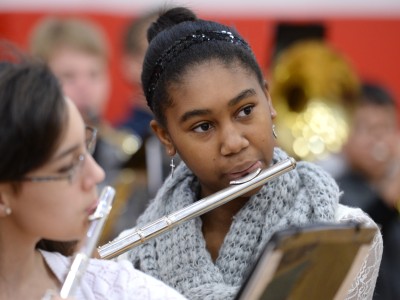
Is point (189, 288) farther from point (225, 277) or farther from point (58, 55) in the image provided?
point (58, 55)

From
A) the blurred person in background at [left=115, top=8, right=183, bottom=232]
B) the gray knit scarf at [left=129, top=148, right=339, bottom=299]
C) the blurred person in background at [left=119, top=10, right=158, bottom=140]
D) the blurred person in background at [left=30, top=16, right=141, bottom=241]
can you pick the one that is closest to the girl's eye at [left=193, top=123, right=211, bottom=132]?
the gray knit scarf at [left=129, top=148, right=339, bottom=299]

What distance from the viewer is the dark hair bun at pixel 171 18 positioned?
2893 mm

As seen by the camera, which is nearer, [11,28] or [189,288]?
[189,288]

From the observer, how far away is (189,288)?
2.72 m

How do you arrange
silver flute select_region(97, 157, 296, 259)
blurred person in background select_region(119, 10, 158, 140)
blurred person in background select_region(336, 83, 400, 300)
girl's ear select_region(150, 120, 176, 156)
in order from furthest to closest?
blurred person in background select_region(119, 10, 158, 140)
blurred person in background select_region(336, 83, 400, 300)
girl's ear select_region(150, 120, 176, 156)
silver flute select_region(97, 157, 296, 259)

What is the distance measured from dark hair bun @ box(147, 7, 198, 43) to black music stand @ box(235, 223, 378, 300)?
0.84m

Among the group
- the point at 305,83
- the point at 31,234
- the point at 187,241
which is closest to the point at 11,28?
the point at 305,83

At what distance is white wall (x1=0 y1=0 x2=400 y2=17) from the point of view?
18.9 feet

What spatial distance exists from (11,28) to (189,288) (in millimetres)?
3290

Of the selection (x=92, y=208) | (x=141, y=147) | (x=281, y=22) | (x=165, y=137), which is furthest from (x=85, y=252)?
(x=281, y=22)

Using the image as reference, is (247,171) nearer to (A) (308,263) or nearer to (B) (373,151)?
(A) (308,263)

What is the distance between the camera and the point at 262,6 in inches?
229

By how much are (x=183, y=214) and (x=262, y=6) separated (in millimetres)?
3263

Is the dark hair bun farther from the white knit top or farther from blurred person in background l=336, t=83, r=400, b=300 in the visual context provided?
blurred person in background l=336, t=83, r=400, b=300
